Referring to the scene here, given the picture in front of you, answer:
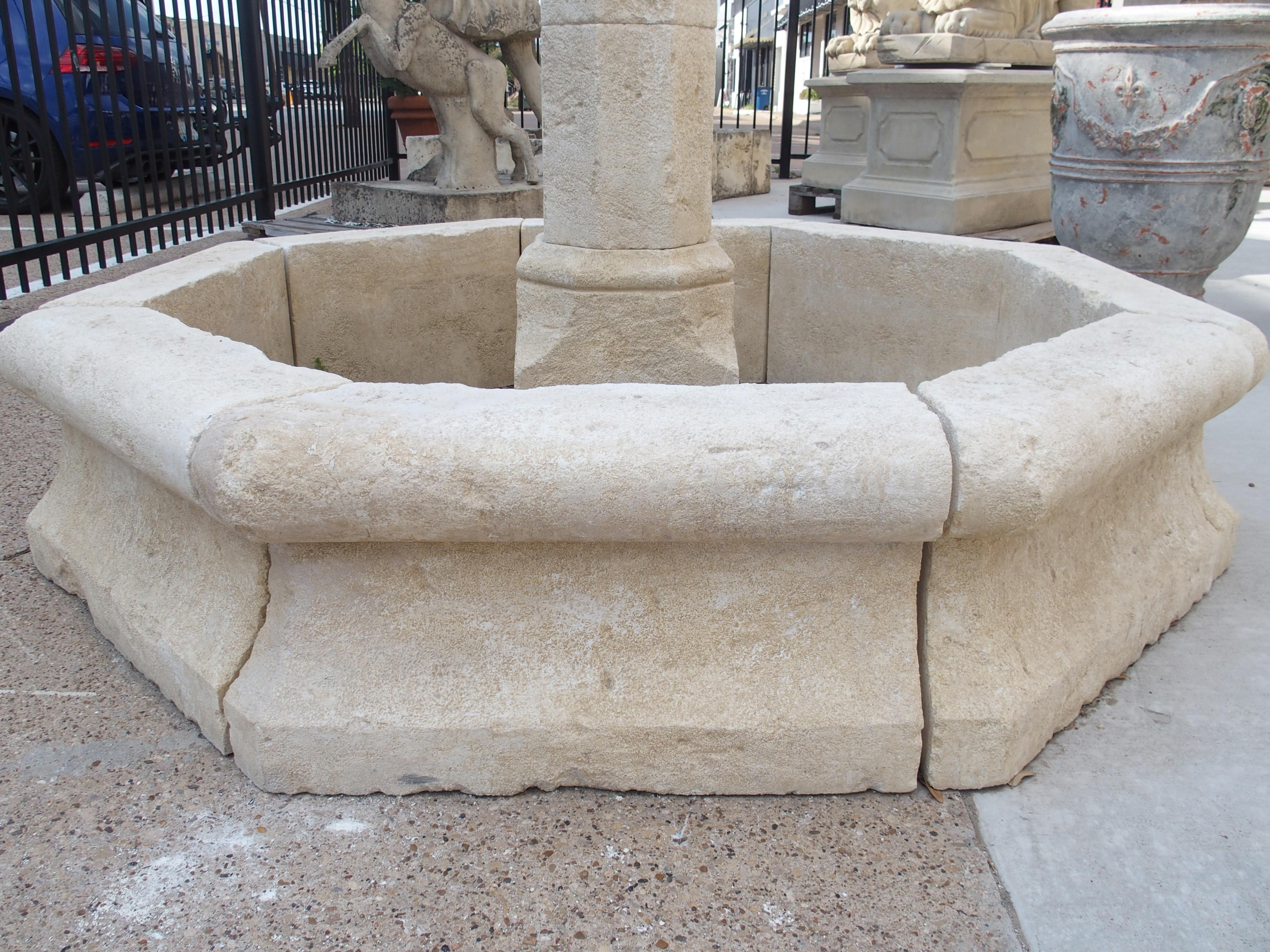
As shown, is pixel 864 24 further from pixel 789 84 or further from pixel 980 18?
pixel 980 18

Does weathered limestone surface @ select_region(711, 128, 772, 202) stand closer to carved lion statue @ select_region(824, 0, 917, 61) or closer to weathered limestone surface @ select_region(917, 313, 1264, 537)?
carved lion statue @ select_region(824, 0, 917, 61)

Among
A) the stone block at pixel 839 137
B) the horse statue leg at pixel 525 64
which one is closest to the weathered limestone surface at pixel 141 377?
the horse statue leg at pixel 525 64

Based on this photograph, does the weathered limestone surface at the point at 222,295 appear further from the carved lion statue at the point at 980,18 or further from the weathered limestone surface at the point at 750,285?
the carved lion statue at the point at 980,18

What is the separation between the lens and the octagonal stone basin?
1674mm

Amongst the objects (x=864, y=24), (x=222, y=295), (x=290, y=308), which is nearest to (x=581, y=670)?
(x=222, y=295)

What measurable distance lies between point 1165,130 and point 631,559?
4057 millimetres

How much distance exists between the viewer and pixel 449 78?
675 centimetres

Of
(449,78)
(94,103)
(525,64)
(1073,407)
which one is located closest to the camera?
(1073,407)

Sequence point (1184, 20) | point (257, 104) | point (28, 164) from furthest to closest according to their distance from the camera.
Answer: point (257, 104) → point (28, 164) → point (1184, 20)

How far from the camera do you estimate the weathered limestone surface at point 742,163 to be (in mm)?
9086

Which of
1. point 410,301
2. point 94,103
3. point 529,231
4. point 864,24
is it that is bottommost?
point 410,301

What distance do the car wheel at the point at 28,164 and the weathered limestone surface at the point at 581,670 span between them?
3.88 m

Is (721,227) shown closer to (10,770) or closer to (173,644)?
(173,644)

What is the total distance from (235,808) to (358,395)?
2.55 ft
